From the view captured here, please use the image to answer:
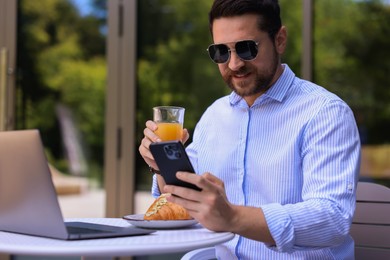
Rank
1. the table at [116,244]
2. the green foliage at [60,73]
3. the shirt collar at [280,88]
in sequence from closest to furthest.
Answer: the table at [116,244]
the shirt collar at [280,88]
the green foliage at [60,73]

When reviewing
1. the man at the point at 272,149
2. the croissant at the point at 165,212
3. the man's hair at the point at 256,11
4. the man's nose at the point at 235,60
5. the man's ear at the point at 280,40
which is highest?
the man's hair at the point at 256,11

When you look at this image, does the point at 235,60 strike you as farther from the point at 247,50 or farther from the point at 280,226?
the point at 280,226

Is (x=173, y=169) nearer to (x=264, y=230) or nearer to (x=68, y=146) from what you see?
(x=264, y=230)

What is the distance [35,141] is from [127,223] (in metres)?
0.52

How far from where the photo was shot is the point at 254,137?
2.19 metres

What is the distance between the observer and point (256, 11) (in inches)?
84.5

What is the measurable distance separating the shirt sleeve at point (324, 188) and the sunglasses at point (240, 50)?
0.26 m

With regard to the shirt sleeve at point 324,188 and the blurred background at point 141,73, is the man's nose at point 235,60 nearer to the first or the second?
the shirt sleeve at point 324,188

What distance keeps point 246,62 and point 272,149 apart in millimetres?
267

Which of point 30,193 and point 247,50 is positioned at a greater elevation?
point 247,50

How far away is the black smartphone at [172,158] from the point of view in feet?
5.28

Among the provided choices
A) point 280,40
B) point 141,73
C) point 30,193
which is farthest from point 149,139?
point 141,73

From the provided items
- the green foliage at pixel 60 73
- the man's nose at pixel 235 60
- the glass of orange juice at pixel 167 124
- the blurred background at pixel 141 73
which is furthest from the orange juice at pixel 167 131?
the green foliage at pixel 60 73

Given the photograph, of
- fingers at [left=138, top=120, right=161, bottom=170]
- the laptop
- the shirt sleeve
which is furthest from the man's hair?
the laptop
